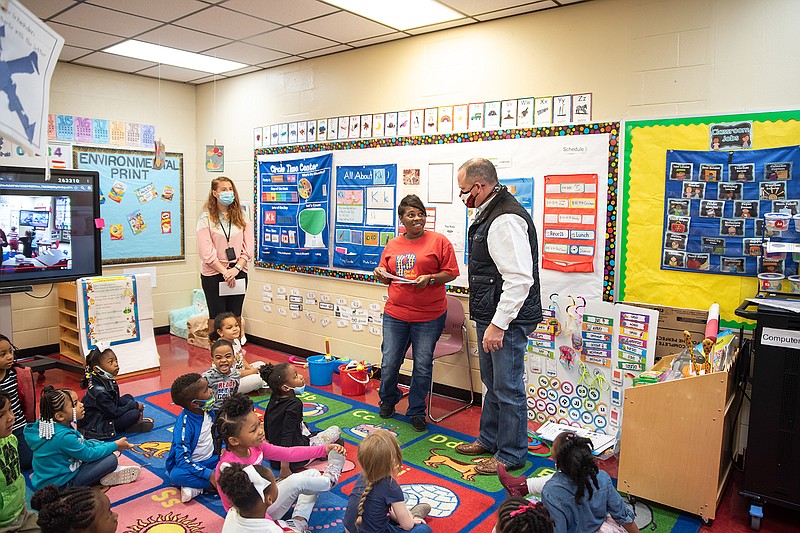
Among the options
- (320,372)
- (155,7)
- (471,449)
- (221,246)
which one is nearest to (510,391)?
(471,449)

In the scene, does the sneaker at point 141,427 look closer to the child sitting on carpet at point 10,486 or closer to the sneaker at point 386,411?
the child sitting on carpet at point 10,486

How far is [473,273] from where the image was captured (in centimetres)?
329

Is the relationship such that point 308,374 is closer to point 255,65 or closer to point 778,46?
point 255,65

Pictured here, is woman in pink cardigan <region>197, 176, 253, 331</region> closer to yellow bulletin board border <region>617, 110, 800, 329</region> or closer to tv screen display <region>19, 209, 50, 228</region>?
tv screen display <region>19, 209, 50, 228</region>

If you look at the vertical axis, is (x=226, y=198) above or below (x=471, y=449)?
above

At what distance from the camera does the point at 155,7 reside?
413 cm

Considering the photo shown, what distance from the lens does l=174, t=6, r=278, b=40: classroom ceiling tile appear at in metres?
4.22

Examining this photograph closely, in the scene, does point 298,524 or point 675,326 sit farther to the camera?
point 675,326

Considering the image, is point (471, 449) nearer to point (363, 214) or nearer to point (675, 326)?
point (675, 326)

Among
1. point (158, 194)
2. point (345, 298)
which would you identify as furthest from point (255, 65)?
point (345, 298)

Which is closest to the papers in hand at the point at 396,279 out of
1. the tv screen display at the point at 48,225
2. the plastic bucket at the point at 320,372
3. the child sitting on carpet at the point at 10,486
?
the plastic bucket at the point at 320,372

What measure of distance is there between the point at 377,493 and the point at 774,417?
6.16 ft

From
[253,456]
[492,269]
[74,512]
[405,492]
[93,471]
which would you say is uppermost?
[492,269]

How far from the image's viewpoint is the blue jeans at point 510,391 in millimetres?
3172
